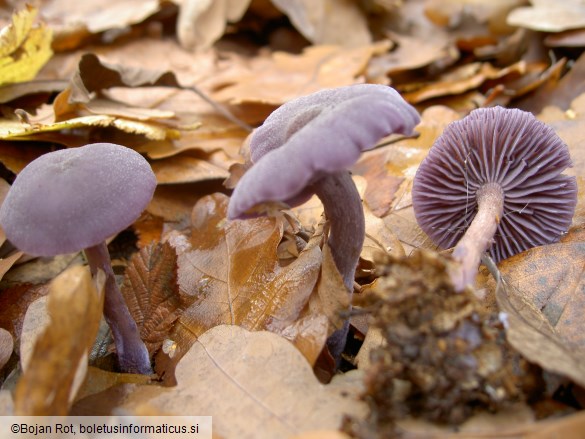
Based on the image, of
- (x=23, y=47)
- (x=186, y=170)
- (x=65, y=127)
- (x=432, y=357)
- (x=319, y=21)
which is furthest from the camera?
(x=319, y=21)

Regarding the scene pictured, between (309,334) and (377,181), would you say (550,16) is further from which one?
(309,334)

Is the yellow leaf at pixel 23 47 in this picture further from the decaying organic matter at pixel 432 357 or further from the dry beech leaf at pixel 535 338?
the dry beech leaf at pixel 535 338

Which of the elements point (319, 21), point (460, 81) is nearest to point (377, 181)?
point (460, 81)

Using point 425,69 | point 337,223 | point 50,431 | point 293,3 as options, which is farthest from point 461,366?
point 293,3

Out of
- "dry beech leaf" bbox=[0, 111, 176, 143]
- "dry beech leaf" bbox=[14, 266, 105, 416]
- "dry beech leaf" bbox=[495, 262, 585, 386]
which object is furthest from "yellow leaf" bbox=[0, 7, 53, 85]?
"dry beech leaf" bbox=[495, 262, 585, 386]

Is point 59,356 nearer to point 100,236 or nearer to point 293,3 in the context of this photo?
point 100,236

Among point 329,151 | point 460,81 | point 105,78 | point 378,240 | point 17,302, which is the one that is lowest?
point 17,302
